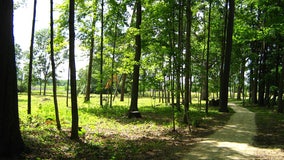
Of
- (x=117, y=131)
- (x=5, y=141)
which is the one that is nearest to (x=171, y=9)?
(x=117, y=131)

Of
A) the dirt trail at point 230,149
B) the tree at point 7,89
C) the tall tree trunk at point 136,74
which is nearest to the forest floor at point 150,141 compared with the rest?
the dirt trail at point 230,149

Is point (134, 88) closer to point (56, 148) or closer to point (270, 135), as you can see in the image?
point (270, 135)

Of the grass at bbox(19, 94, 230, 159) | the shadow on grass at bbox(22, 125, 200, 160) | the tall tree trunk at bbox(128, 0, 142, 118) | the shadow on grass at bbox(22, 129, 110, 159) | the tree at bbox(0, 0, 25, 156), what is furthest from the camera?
the tall tree trunk at bbox(128, 0, 142, 118)

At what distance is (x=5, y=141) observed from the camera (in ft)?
23.1

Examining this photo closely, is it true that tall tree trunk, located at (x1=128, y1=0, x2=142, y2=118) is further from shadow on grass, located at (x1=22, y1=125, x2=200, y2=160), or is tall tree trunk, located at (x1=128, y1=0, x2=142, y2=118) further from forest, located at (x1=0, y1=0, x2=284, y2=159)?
shadow on grass, located at (x1=22, y1=125, x2=200, y2=160)

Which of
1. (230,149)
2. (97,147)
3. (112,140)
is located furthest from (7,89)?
(230,149)

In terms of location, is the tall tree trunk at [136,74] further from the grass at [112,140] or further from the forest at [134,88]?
the grass at [112,140]

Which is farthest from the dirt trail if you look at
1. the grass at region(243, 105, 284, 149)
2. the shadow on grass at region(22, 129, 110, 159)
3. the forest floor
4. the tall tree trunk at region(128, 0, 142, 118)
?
the tall tree trunk at region(128, 0, 142, 118)

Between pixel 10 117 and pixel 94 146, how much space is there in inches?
121

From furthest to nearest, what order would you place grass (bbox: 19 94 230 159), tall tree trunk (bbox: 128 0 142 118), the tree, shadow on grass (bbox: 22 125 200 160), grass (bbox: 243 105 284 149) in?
1. tall tree trunk (bbox: 128 0 142 118)
2. grass (bbox: 243 105 284 149)
3. grass (bbox: 19 94 230 159)
4. shadow on grass (bbox: 22 125 200 160)
5. the tree

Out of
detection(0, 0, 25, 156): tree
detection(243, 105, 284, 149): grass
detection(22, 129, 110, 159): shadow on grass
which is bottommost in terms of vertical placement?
detection(243, 105, 284, 149): grass

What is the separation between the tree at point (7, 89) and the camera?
7039 mm

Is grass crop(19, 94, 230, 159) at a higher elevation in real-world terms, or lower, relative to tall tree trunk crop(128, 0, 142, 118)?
lower

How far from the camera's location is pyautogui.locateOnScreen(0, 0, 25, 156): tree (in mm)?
7039
